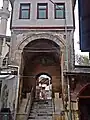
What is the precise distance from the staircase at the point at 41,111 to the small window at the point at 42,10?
6.64 m

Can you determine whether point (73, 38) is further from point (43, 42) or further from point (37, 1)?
point (37, 1)

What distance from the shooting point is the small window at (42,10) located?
16.8m

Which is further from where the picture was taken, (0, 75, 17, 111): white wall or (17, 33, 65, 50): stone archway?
(17, 33, 65, 50): stone archway

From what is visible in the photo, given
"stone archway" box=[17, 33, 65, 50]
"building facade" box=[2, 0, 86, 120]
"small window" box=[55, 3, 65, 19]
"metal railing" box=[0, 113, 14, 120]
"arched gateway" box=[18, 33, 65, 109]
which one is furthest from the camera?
"small window" box=[55, 3, 65, 19]

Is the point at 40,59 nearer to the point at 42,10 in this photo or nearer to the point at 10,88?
the point at 42,10

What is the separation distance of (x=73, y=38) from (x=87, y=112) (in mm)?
5539

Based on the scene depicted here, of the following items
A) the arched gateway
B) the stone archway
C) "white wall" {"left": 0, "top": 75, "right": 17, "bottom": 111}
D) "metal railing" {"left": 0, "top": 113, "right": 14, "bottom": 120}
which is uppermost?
the stone archway

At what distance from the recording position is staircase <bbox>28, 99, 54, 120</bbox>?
13.1 meters

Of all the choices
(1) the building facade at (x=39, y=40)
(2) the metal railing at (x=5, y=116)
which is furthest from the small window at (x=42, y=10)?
(2) the metal railing at (x=5, y=116)

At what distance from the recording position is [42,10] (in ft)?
55.7

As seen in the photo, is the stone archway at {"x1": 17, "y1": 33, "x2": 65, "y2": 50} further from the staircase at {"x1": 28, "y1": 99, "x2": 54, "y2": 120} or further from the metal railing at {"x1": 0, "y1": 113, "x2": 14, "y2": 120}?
the metal railing at {"x1": 0, "y1": 113, "x2": 14, "y2": 120}

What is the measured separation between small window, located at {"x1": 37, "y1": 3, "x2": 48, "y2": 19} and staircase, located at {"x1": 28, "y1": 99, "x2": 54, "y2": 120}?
6636mm

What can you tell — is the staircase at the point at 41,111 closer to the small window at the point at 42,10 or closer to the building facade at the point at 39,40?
the building facade at the point at 39,40

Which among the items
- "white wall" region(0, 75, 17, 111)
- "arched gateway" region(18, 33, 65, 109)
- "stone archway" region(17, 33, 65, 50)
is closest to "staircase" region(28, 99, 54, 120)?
"white wall" region(0, 75, 17, 111)
